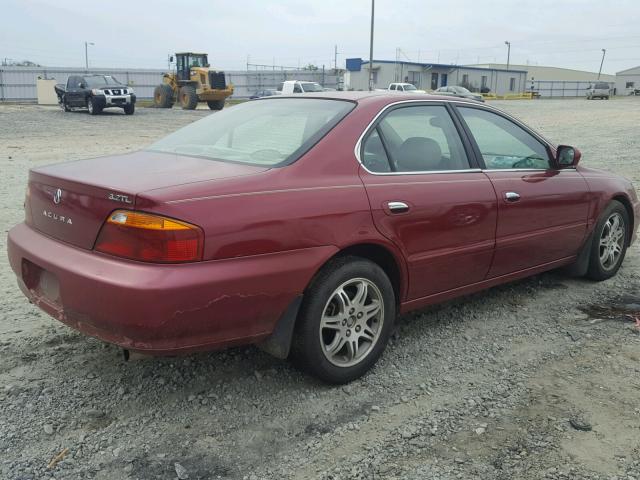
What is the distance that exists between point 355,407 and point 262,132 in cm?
166

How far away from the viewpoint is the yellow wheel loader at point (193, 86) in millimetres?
30516

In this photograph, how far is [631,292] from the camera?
4.83m

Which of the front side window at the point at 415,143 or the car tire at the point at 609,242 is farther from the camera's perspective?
the car tire at the point at 609,242

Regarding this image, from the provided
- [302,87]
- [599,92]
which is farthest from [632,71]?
[302,87]

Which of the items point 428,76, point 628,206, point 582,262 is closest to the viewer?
point 582,262

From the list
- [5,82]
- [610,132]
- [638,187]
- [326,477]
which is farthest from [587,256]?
[5,82]

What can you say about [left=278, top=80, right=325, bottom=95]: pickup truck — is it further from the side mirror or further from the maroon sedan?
the maroon sedan

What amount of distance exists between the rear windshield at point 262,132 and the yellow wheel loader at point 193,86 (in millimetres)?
27734

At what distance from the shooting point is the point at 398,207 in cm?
329

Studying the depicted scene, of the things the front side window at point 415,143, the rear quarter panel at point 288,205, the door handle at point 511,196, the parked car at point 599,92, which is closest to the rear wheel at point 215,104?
the front side window at point 415,143

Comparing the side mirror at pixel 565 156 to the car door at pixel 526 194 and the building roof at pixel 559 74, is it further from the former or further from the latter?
the building roof at pixel 559 74

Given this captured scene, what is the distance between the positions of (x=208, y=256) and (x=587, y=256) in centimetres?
350

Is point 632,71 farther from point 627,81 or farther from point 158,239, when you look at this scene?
point 158,239

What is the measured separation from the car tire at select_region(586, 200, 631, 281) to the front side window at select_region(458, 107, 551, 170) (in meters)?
0.84
